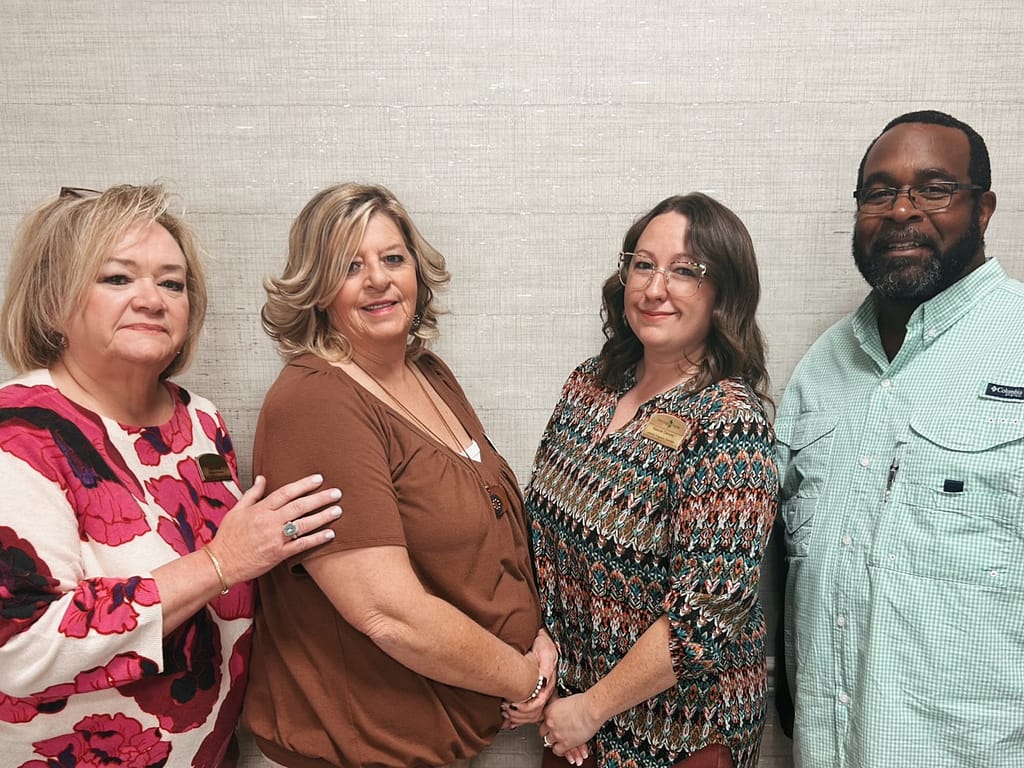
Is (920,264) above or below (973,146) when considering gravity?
below

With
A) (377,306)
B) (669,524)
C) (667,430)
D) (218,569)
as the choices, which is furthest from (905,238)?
(218,569)

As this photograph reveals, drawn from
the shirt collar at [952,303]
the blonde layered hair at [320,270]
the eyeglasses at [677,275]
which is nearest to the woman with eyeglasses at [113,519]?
the blonde layered hair at [320,270]

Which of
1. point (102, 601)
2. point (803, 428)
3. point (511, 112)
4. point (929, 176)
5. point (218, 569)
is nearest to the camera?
point (102, 601)

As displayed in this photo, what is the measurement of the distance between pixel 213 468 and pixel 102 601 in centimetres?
40

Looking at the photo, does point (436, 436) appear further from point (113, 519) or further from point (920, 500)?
point (920, 500)

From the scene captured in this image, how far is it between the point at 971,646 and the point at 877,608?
168mm

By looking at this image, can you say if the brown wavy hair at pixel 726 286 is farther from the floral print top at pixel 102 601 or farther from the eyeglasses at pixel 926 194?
the floral print top at pixel 102 601

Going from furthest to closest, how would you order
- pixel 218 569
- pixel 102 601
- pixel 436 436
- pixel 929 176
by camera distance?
pixel 436 436
pixel 929 176
pixel 218 569
pixel 102 601

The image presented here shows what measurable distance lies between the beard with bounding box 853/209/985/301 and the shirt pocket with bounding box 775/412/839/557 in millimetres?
305

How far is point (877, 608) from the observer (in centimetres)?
140

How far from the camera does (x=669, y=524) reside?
138cm

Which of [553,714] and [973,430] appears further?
[553,714]

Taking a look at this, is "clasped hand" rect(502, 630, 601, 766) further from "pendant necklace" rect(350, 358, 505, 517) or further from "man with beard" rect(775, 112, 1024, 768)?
"man with beard" rect(775, 112, 1024, 768)

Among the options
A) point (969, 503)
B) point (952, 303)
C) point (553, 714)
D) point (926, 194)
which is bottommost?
point (553, 714)
